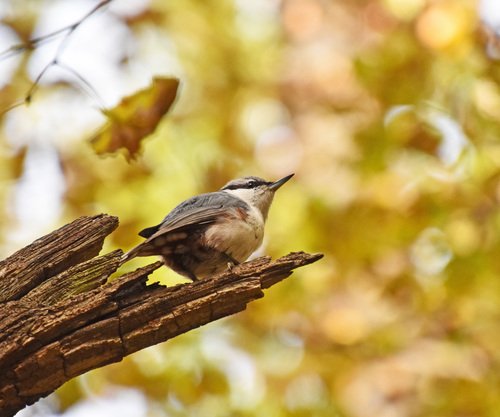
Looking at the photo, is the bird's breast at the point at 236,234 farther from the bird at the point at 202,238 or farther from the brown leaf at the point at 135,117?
the brown leaf at the point at 135,117

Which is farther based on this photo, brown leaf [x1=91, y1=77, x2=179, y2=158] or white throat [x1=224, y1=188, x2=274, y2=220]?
white throat [x1=224, y1=188, x2=274, y2=220]

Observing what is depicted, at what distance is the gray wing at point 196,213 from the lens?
3721mm

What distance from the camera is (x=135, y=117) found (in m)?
3.78

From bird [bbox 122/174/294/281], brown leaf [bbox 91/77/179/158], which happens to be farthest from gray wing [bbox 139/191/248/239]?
brown leaf [bbox 91/77/179/158]

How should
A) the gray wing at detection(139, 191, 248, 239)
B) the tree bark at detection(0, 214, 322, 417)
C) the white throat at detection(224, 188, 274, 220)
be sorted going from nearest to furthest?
the tree bark at detection(0, 214, 322, 417) → the gray wing at detection(139, 191, 248, 239) → the white throat at detection(224, 188, 274, 220)

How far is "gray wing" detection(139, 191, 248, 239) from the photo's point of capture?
12.2 feet

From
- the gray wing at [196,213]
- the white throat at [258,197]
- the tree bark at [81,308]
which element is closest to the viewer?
the tree bark at [81,308]

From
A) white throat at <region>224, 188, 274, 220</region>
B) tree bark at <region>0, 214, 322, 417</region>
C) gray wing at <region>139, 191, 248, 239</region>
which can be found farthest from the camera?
white throat at <region>224, 188, 274, 220</region>

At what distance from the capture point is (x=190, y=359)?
625 centimetres

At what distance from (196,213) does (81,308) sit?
3.79ft

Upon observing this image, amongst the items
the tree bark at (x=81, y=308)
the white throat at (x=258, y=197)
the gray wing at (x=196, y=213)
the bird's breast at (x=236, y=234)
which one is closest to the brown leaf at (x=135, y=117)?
the gray wing at (x=196, y=213)

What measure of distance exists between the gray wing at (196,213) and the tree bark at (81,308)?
64 centimetres

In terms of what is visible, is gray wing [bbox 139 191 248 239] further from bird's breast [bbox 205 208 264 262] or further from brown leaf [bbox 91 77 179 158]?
brown leaf [bbox 91 77 179 158]

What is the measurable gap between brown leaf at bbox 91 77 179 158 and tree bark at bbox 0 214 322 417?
2.48 feet
